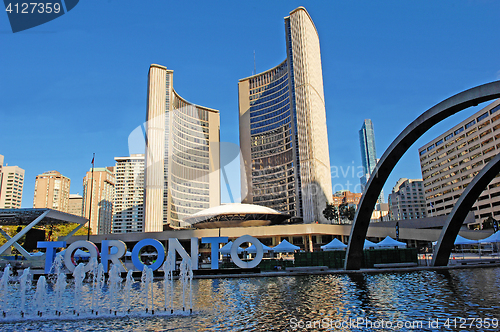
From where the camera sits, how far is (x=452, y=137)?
11375cm

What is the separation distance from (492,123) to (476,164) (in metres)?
12.8

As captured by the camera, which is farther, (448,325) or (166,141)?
(166,141)

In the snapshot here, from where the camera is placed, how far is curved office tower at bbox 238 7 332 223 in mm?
112688

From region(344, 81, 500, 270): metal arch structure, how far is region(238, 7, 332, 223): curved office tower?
3244 inches

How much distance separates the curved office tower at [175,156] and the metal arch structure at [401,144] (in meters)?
93.8

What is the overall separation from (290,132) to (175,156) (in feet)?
147

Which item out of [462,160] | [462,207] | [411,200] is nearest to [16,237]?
[462,207]

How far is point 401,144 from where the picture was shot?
68.8ft

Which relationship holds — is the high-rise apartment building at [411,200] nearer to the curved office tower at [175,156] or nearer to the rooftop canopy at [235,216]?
the curved office tower at [175,156]

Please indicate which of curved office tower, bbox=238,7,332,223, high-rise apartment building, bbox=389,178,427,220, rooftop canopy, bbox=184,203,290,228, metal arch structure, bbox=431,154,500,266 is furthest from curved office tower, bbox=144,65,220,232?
high-rise apartment building, bbox=389,178,427,220

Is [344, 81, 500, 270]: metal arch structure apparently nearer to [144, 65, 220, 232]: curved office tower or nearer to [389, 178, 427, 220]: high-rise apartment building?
[144, 65, 220, 232]: curved office tower

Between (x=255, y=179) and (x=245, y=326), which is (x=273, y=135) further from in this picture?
(x=245, y=326)

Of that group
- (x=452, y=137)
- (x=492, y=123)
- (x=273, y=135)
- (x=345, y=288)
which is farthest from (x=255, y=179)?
(x=345, y=288)

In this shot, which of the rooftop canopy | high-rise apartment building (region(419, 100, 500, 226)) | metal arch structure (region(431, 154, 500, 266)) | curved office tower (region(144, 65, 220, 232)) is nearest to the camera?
metal arch structure (region(431, 154, 500, 266))
